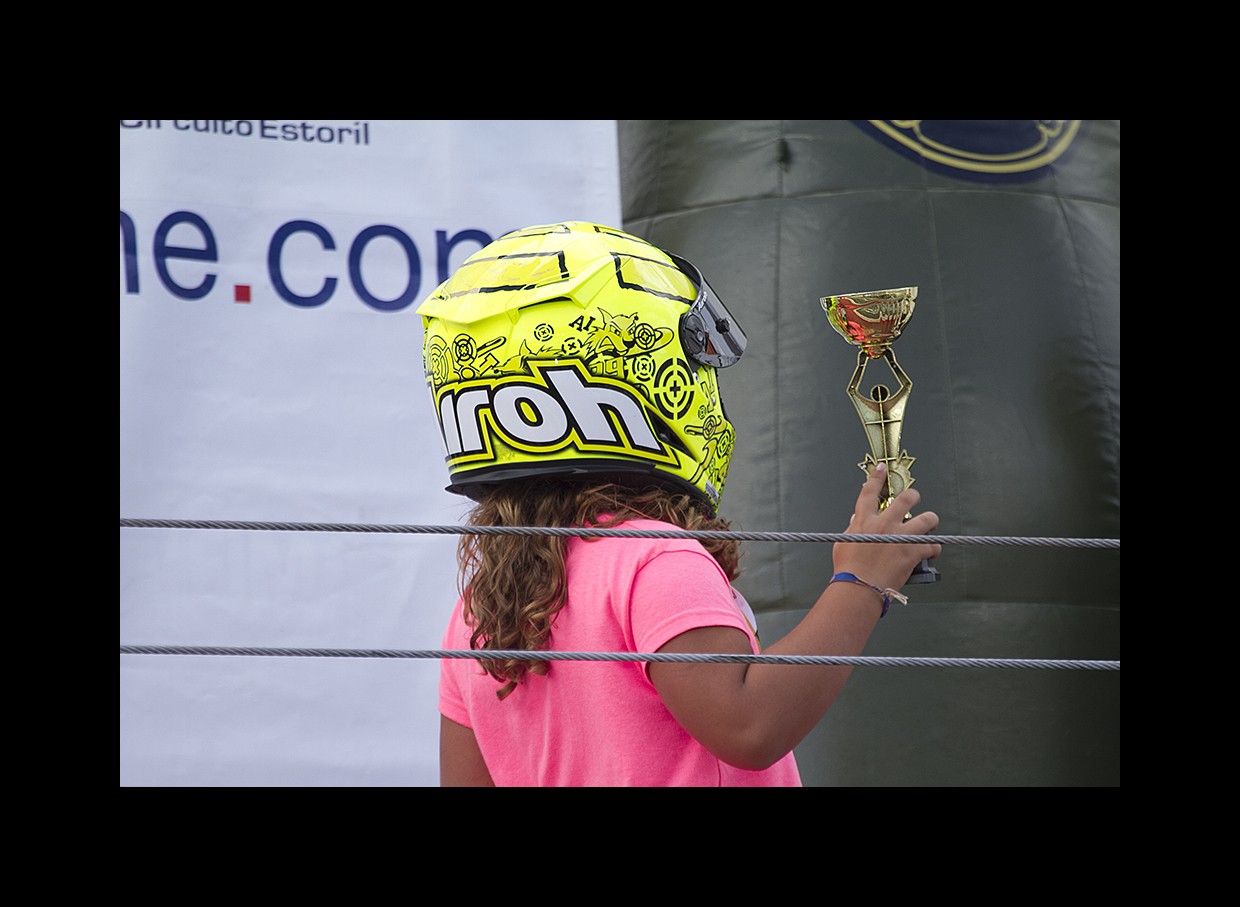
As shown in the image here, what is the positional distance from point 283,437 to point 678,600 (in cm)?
214

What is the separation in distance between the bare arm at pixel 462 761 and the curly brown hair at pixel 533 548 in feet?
0.56

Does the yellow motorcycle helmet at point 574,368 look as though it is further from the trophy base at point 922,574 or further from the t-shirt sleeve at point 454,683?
the trophy base at point 922,574

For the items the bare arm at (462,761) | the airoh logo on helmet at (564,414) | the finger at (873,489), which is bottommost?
the bare arm at (462,761)

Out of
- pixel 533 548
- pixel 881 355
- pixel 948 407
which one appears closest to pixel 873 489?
pixel 881 355

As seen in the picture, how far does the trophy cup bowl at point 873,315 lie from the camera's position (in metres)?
2.34

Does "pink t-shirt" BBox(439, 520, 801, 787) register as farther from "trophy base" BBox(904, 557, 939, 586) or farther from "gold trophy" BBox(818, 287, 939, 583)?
"gold trophy" BBox(818, 287, 939, 583)

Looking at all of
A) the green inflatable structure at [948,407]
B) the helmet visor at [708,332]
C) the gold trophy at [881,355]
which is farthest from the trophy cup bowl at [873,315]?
the green inflatable structure at [948,407]

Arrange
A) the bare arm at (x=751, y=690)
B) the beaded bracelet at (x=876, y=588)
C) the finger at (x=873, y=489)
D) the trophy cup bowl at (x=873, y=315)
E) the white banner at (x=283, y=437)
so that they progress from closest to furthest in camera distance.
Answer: the bare arm at (x=751, y=690) < the beaded bracelet at (x=876, y=588) < the finger at (x=873, y=489) < the trophy cup bowl at (x=873, y=315) < the white banner at (x=283, y=437)

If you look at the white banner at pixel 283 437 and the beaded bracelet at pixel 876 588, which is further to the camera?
the white banner at pixel 283 437

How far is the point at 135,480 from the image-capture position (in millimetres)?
3686

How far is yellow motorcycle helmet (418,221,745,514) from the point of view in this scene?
85.0 inches

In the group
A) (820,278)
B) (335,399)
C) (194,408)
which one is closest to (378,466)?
(335,399)

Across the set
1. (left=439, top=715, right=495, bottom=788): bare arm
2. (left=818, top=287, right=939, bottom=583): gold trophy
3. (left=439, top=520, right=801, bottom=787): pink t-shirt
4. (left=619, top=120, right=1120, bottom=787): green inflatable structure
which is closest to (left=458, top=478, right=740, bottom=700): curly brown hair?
(left=439, top=520, right=801, bottom=787): pink t-shirt

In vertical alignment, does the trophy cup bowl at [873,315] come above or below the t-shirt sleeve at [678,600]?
above
